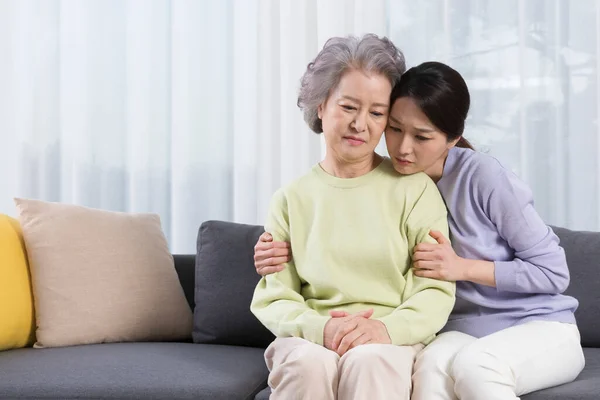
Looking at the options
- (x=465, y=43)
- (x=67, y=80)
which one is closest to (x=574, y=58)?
(x=465, y=43)

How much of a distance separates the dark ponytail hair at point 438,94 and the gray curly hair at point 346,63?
53 millimetres

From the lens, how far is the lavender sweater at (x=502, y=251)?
202 cm

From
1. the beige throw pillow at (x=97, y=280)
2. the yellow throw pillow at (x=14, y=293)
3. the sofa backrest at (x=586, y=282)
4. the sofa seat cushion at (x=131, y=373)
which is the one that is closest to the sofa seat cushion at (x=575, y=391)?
the sofa seat cushion at (x=131, y=373)

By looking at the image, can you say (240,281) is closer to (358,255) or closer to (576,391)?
(358,255)

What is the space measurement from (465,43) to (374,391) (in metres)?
1.91

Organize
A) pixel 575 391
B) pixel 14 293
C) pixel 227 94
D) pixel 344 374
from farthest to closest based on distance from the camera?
pixel 227 94, pixel 14 293, pixel 575 391, pixel 344 374

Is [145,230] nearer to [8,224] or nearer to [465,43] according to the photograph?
[8,224]

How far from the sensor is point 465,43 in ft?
10.7

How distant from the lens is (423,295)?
76.0 inches

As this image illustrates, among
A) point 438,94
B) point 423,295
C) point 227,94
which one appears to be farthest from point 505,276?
point 227,94

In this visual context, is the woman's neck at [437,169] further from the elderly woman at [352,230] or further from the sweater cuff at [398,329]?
the sweater cuff at [398,329]

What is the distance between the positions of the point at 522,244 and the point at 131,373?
99 cm

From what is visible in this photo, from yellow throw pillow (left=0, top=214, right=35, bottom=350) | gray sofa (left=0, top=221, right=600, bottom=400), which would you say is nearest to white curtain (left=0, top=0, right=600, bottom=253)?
gray sofa (left=0, top=221, right=600, bottom=400)

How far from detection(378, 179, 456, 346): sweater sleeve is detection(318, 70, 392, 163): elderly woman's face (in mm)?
193
